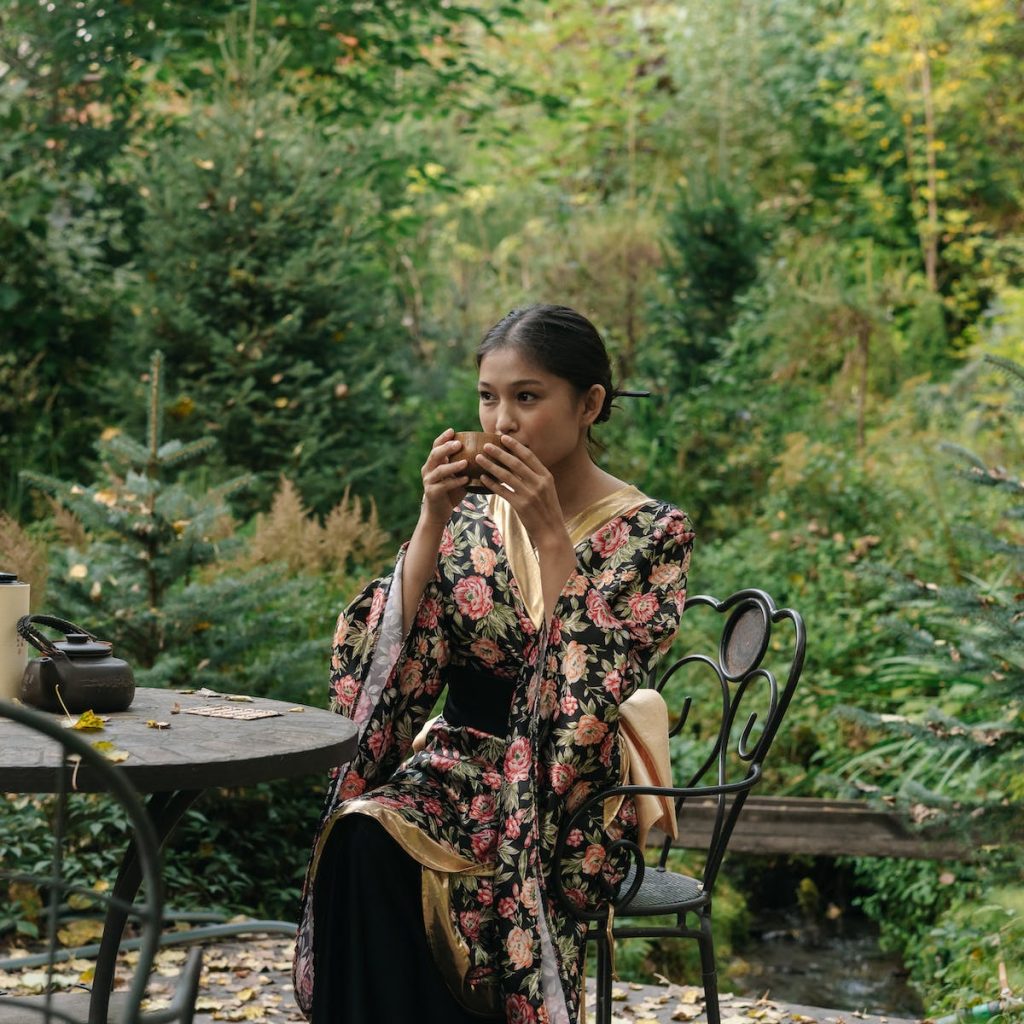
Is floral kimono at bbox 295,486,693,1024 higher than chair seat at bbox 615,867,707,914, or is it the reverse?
floral kimono at bbox 295,486,693,1024

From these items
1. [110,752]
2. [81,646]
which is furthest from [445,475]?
[110,752]

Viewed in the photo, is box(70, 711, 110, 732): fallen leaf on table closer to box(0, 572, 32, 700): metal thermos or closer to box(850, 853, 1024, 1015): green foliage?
box(0, 572, 32, 700): metal thermos

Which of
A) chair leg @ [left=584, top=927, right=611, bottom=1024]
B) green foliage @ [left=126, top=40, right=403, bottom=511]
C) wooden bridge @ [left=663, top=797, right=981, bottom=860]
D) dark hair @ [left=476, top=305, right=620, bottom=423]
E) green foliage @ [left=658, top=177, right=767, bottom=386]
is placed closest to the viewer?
chair leg @ [left=584, top=927, right=611, bottom=1024]

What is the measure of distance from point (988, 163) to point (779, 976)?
8.08m

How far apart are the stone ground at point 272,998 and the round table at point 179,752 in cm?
104

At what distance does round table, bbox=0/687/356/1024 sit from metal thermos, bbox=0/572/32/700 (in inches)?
3.0

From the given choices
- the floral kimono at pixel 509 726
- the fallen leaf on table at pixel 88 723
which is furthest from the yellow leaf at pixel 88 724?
the floral kimono at pixel 509 726

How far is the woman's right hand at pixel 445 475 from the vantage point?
7.72 feet

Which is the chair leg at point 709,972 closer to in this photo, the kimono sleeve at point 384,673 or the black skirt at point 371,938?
the black skirt at point 371,938

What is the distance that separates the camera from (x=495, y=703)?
2562 millimetres

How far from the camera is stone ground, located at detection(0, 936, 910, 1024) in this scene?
132 inches

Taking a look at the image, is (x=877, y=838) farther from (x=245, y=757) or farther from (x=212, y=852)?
(x=245, y=757)

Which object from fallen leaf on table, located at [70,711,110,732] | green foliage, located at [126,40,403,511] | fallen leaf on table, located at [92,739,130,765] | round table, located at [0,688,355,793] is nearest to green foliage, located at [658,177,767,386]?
green foliage, located at [126,40,403,511]

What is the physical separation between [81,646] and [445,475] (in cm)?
65
